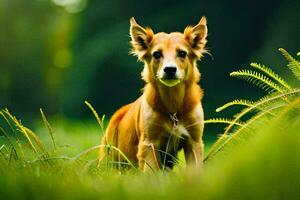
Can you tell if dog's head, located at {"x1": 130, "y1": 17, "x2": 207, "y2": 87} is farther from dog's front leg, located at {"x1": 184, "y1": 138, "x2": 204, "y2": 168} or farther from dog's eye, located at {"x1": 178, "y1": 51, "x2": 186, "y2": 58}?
dog's front leg, located at {"x1": 184, "y1": 138, "x2": 204, "y2": 168}

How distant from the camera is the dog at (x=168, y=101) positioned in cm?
444

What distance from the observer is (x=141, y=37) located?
193 inches

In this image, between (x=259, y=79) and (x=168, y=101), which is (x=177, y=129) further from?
(x=259, y=79)

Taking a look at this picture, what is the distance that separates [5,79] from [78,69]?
4.64ft

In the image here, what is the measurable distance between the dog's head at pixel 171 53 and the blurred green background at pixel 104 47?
706 cm

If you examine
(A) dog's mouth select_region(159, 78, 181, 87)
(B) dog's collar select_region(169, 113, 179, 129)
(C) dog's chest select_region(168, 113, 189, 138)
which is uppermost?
(A) dog's mouth select_region(159, 78, 181, 87)

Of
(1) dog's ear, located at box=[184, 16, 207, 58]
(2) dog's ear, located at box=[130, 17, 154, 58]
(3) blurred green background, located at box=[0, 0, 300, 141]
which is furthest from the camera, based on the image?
(3) blurred green background, located at box=[0, 0, 300, 141]

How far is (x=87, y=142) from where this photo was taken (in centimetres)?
761

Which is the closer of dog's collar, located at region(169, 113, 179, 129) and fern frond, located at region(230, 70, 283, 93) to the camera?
fern frond, located at region(230, 70, 283, 93)

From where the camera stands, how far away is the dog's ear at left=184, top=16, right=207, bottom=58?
475 centimetres

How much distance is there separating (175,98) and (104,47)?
8857mm

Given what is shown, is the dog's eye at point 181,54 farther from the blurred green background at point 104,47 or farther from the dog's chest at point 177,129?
the blurred green background at point 104,47

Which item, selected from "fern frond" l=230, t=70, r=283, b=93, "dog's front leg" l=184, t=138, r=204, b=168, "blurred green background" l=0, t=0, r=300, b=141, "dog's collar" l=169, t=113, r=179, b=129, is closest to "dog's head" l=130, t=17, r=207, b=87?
"dog's collar" l=169, t=113, r=179, b=129

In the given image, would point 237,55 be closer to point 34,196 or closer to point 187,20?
point 187,20
